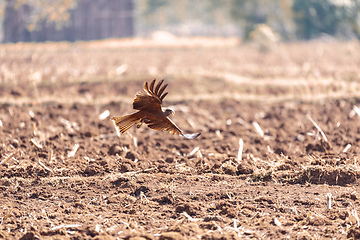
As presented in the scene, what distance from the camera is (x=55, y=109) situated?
11117 mm

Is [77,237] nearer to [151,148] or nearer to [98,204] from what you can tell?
[98,204]

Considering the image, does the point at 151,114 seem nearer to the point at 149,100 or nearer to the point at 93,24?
the point at 149,100

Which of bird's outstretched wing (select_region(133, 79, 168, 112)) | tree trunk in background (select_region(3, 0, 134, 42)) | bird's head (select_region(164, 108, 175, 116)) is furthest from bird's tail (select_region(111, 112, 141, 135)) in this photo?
tree trunk in background (select_region(3, 0, 134, 42))

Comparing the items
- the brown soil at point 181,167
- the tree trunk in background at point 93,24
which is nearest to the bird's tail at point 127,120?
the brown soil at point 181,167

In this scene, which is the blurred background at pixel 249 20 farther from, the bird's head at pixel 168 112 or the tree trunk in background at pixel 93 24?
the bird's head at pixel 168 112

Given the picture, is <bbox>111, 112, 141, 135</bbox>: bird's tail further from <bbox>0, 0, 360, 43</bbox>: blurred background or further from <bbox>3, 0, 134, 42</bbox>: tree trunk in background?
<bbox>3, 0, 134, 42</bbox>: tree trunk in background


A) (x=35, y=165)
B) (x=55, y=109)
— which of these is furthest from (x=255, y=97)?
(x=35, y=165)

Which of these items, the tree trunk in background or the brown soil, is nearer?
the brown soil

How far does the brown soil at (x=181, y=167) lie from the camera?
5.23 metres

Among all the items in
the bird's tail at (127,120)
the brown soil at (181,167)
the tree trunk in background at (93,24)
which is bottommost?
the tree trunk in background at (93,24)

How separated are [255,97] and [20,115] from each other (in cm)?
606

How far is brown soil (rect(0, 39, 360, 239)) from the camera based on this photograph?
5230mm

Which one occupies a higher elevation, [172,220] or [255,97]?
[172,220]

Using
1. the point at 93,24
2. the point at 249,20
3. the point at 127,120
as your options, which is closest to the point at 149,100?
the point at 127,120
